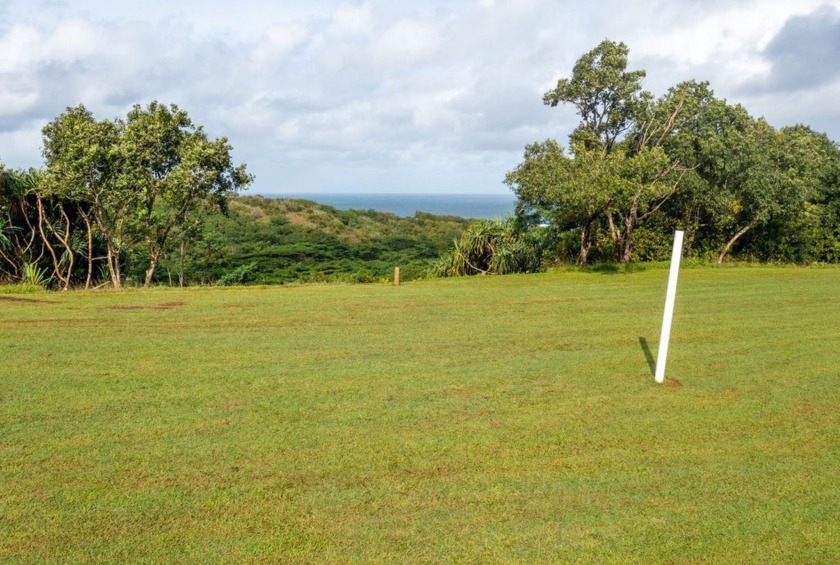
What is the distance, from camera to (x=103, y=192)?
18.0 meters

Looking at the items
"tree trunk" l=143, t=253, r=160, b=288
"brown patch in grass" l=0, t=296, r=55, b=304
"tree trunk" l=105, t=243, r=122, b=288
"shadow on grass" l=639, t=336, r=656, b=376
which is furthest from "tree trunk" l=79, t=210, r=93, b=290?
"shadow on grass" l=639, t=336, r=656, b=376

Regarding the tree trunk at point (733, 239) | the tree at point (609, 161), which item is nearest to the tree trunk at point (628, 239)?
the tree at point (609, 161)

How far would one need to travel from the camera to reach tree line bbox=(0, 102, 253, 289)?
17703 millimetres

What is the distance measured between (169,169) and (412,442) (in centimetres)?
1591

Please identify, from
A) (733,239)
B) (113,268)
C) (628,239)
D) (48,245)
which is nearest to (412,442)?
(113,268)

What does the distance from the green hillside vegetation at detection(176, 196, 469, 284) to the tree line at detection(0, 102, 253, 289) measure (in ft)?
9.28

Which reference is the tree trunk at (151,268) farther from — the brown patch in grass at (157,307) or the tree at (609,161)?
the tree at (609,161)

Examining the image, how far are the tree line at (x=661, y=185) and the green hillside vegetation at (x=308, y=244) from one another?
5.68 metres

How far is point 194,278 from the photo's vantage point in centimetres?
2728

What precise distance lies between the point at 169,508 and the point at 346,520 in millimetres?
1215

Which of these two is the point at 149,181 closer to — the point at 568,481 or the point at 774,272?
the point at 568,481

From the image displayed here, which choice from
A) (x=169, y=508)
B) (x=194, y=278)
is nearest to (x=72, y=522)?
(x=169, y=508)

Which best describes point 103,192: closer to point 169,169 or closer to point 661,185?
point 169,169

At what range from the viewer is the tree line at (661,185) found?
19906mm
